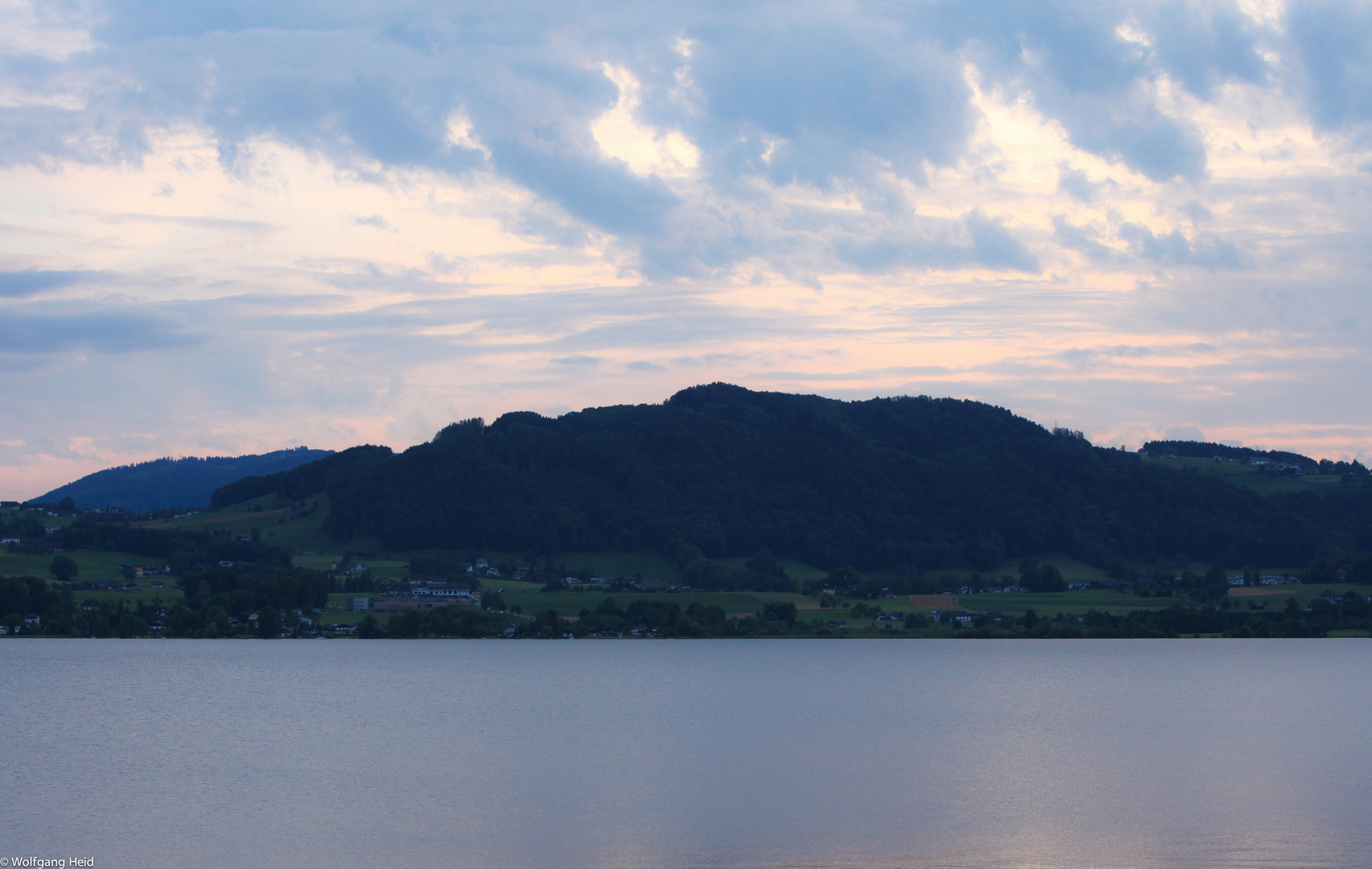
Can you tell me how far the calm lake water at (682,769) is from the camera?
107 ft

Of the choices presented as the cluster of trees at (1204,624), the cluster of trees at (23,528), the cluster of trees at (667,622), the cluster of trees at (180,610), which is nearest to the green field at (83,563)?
the cluster of trees at (23,528)

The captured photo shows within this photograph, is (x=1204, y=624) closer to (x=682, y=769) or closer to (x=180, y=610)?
(x=682, y=769)

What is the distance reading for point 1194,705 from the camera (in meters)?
73.6

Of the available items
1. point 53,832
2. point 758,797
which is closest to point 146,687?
point 53,832

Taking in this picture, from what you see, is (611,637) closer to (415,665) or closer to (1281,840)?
(415,665)

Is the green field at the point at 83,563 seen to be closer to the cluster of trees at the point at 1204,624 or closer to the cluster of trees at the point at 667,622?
the cluster of trees at the point at 667,622

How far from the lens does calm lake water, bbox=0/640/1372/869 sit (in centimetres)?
3275

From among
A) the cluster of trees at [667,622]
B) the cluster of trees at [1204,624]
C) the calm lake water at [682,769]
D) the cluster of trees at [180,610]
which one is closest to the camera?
the calm lake water at [682,769]

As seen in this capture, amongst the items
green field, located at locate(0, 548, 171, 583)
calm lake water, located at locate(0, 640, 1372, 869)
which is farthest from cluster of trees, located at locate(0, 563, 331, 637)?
calm lake water, located at locate(0, 640, 1372, 869)

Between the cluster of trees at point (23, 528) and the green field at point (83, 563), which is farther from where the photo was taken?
the cluster of trees at point (23, 528)

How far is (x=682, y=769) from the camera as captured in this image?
46531mm

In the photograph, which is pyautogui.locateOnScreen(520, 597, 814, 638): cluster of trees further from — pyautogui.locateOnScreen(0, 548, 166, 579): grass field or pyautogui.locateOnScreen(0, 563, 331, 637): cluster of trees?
pyautogui.locateOnScreen(0, 548, 166, 579): grass field

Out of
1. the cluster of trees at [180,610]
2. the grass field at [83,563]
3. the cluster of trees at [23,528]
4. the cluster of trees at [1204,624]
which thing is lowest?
the cluster of trees at [1204,624]

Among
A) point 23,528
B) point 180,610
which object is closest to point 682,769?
point 180,610
